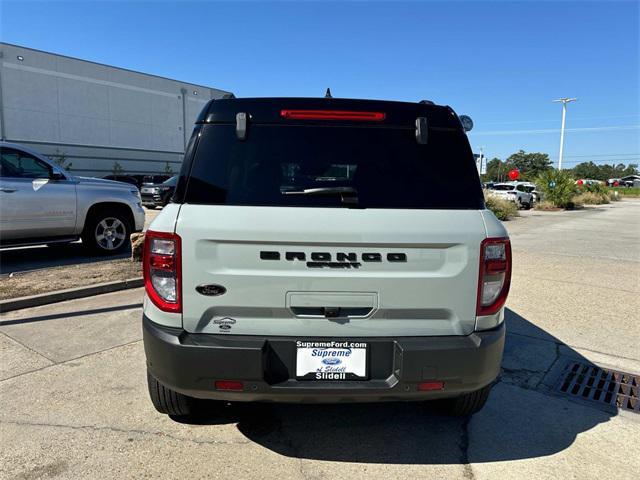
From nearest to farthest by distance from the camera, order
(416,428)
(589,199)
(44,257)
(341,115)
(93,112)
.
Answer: (341,115), (416,428), (44,257), (589,199), (93,112)

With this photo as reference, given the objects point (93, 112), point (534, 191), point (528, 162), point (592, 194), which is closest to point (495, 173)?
point (528, 162)

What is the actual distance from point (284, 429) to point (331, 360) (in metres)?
0.92

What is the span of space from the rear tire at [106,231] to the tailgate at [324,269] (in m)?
6.60

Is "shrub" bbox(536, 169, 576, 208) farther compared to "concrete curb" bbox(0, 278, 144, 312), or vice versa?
"shrub" bbox(536, 169, 576, 208)

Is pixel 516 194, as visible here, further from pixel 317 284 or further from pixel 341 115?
pixel 317 284

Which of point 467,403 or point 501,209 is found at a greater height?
point 501,209

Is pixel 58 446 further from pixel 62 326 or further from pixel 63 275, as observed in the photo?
pixel 63 275

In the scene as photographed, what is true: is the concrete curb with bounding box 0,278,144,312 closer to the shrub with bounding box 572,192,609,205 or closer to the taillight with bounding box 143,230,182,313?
the taillight with bounding box 143,230,182,313

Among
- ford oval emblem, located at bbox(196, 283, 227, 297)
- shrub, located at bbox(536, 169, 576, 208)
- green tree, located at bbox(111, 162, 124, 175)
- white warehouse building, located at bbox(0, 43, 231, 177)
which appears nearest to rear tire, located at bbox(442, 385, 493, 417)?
ford oval emblem, located at bbox(196, 283, 227, 297)

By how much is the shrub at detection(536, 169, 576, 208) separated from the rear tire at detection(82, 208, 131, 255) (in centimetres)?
2867

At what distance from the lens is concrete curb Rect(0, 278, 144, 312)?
17.3 ft

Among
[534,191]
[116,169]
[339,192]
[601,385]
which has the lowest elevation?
[601,385]

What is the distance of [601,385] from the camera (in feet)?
12.3

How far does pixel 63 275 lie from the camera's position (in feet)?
21.5
